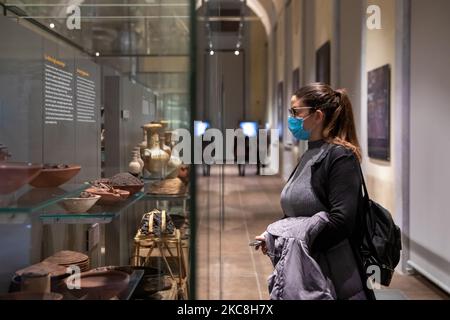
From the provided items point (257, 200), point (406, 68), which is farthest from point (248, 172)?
point (406, 68)

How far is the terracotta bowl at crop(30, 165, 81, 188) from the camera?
157 cm

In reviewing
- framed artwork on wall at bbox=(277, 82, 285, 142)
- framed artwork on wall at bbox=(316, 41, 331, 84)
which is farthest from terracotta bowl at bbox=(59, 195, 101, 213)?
framed artwork on wall at bbox=(277, 82, 285, 142)

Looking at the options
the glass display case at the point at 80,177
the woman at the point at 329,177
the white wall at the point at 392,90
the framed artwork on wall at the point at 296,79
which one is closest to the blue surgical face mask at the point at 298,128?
the woman at the point at 329,177

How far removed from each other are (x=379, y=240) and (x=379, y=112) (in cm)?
340

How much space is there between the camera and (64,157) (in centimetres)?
207

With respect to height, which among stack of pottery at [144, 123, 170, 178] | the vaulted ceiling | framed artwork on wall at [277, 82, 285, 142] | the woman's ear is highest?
the vaulted ceiling

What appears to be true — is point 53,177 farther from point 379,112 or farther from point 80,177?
point 379,112

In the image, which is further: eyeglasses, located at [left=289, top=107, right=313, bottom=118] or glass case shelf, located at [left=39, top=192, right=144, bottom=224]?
eyeglasses, located at [left=289, top=107, right=313, bottom=118]

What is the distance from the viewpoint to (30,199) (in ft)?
4.61

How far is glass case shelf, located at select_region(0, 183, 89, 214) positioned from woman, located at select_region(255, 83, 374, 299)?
0.71m

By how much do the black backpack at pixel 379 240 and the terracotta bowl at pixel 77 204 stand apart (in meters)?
0.93

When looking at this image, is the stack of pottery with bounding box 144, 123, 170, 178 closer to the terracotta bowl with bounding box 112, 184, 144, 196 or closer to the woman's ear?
the terracotta bowl with bounding box 112, 184, 144, 196
